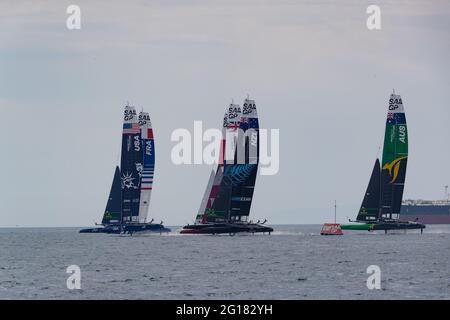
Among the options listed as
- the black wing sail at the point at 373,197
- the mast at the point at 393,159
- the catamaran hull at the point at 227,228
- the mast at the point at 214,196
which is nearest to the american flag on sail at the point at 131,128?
the mast at the point at 214,196

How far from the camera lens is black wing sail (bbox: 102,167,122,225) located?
550 feet

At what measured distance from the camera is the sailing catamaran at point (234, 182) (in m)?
137

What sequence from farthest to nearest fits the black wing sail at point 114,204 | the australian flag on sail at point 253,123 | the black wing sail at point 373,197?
the black wing sail at point 114,204 < the black wing sail at point 373,197 < the australian flag on sail at point 253,123

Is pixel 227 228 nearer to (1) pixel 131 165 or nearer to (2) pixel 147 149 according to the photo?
(2) pixel 147 149

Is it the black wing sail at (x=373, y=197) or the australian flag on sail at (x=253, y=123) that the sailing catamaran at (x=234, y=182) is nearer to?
the australian flag on sail at (x=253, y=123)

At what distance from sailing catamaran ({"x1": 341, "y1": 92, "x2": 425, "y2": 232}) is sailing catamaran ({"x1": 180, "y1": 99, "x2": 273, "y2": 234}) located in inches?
681

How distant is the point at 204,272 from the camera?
74.4m

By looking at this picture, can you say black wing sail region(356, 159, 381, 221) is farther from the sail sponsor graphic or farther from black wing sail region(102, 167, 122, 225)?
black wing sail region(102, 167, 122, 225)

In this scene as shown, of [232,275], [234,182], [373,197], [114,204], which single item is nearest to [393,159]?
[373,197]

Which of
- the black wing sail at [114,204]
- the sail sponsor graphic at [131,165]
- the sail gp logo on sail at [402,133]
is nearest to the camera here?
the sail sponsor graphic at [131,165]

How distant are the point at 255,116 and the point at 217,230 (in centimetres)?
1671

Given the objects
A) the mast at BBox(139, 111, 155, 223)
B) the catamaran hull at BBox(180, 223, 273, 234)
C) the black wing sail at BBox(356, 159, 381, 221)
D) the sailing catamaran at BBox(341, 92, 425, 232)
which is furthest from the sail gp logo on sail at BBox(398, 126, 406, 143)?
the mast at BBox(139, 111, 155, 223)

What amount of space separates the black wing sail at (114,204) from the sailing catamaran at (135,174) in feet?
3.85
